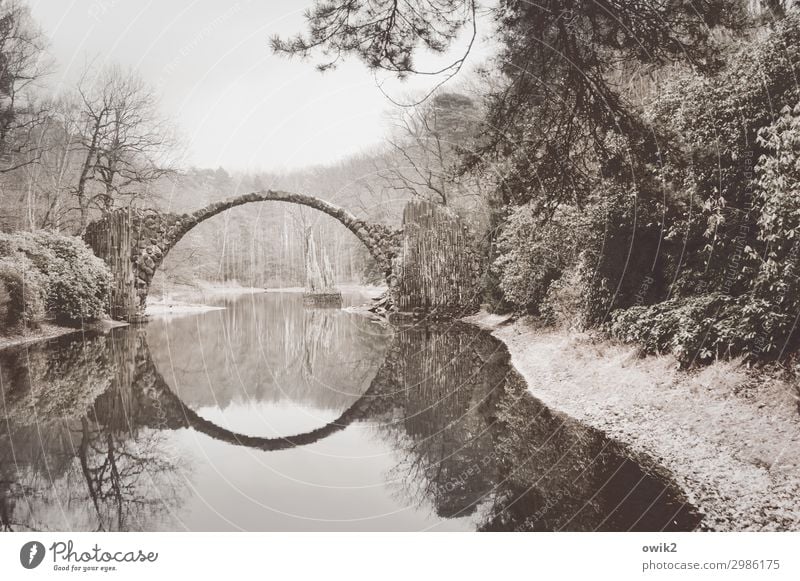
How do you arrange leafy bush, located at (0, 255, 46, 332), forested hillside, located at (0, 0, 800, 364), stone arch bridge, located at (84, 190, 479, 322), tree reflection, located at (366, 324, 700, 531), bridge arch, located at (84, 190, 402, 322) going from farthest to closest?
stone arch bridge, located at (84, 190, 479, 322), bridge arch, located at (84, 190, 402, 322), leafy bush, located at (0, 255, 46, 332), forested hillside, located at (0, 0, 800, 364), tree reflection, located at (366, 324, 700, 531)

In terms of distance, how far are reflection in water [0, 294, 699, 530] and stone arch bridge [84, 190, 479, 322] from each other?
167 inches

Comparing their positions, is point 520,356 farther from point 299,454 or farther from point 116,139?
point 116,139

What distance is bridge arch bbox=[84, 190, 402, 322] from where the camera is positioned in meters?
12.7

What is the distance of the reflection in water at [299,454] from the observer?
385cm

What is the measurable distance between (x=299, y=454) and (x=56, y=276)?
306 inches

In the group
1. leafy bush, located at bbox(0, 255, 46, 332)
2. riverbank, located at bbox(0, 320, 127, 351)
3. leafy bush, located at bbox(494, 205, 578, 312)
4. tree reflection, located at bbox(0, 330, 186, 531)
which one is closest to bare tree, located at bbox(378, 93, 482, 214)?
leafy bush, located at bbox(494, 205, 578, 312)

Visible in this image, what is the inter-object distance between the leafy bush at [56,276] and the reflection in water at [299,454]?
101cm

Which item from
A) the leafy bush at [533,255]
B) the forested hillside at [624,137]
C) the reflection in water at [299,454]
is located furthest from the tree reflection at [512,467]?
the leafy bush at [533,255]

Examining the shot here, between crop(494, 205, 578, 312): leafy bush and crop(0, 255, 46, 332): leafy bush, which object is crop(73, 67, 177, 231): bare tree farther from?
crop(494, 205, 578, 312): leafy bush

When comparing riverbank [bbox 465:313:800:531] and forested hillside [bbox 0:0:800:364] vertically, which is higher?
forested hillside [bbox 0:0:800:364]

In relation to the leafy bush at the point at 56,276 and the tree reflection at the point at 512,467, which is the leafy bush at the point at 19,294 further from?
the tree reflection at the point at 512,467

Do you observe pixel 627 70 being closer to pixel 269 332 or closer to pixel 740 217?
pixel 740 217

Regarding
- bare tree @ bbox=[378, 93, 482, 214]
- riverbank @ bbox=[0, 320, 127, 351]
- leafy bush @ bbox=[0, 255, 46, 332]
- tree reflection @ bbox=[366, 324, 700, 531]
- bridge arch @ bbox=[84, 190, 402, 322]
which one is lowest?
tree reflection @ bbox=[366, 324, 700, 531]
